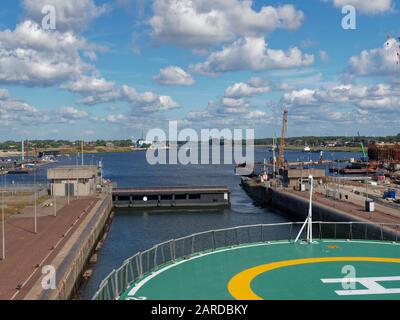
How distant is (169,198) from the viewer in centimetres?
7975

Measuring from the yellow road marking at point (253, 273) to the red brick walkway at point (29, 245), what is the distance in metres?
11.6

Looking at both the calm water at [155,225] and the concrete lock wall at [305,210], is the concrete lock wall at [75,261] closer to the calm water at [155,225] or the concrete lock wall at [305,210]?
the calm water at [155,225]

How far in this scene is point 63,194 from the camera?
233 ft

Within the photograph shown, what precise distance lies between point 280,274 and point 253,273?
1.06 metres

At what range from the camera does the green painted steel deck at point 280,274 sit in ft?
52.4

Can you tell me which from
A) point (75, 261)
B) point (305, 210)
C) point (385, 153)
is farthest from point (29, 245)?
point (385, 153)

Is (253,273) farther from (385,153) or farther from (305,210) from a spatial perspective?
(385,153)

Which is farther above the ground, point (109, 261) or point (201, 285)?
point (201, 285)

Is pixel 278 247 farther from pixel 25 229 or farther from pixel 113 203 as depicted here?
pixel 113 203

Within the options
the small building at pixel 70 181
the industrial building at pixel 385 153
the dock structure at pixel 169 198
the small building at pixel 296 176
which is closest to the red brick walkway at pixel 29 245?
the small building at pixel 70 181

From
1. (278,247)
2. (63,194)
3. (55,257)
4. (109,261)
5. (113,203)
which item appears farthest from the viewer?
(113,203)

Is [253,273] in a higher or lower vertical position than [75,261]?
higher
